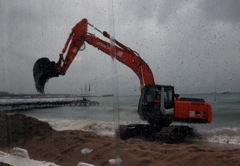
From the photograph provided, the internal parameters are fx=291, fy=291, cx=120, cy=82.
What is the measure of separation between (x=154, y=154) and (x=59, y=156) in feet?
9.21

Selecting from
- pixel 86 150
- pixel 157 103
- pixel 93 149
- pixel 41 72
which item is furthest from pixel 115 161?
pixel 41 72

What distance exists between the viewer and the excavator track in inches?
454

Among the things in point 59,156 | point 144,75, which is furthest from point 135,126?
point 59,156

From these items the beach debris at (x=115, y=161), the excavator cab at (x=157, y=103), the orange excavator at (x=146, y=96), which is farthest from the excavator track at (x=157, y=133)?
the beach debris at (x=115, y=161)

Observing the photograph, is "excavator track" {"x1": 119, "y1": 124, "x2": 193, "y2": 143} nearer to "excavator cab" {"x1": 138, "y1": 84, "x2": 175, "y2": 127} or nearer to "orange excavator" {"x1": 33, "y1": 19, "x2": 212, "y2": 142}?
"orange excavator" {"x1": 33, "y1": 19, "x2": 212, "y2": 142}

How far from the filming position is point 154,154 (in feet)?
22.7

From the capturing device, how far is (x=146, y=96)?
39.8 feet

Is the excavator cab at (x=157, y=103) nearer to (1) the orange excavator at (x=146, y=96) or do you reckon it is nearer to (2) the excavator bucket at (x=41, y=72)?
(1) the orange excavator at (x=146, y=96)

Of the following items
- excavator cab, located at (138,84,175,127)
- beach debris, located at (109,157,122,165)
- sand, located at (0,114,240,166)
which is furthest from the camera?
excavator cab, located at (138,84,175,127)

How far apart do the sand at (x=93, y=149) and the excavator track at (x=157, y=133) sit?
7.60 ft

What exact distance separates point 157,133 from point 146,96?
158 centimetres

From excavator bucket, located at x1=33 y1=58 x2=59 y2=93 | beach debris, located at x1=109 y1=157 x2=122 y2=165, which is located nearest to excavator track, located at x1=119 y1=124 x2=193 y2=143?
excavator bucket, located at x1=33 y1=58 x2=59 y2=93

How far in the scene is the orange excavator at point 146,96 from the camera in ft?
38.7

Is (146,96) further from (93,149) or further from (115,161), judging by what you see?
(115,161)
